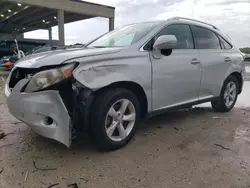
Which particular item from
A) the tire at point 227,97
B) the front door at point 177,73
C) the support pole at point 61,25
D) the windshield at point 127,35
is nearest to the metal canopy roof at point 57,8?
the support pole at point 61,25

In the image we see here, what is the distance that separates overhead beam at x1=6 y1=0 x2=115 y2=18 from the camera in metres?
15.8

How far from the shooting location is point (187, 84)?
3.50m

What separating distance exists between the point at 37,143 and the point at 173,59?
2112 mm

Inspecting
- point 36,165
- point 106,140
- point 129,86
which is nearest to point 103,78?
point 129,86

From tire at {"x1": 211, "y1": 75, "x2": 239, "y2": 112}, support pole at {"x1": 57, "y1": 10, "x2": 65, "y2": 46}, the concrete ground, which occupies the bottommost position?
the concrete ground

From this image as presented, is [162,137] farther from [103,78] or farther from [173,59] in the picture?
[103,78]

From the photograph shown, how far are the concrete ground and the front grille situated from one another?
0.78m

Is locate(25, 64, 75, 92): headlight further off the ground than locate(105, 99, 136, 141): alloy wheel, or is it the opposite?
locate(25, 64, 75, 92): headlight

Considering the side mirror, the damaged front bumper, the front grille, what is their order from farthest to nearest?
1. the side mirror
2. the front grille
3. the damaged front bumper

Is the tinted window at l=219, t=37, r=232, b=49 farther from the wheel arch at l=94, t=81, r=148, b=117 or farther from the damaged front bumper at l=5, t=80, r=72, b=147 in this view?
the damaged front bumper at l=5, t=80, r=72, b=147

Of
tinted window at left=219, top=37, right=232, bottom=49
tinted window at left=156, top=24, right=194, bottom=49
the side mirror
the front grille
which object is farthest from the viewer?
tinted window at left=219, top=37, right=232, bottom=49

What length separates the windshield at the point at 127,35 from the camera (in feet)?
10.6

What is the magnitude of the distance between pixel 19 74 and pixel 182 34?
2.41m

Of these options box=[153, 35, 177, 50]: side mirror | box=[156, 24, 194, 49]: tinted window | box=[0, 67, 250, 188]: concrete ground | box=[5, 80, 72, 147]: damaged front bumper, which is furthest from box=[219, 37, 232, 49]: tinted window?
box=[5, 80, 72, 147]: damaged front bumper
